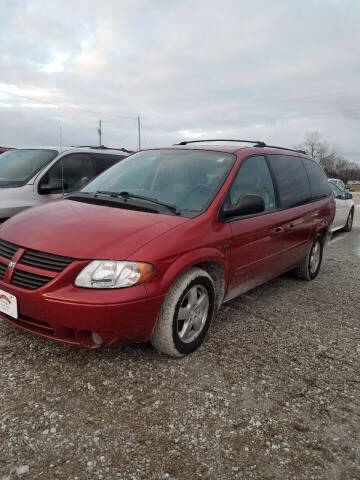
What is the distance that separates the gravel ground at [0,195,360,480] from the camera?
1.94 meters

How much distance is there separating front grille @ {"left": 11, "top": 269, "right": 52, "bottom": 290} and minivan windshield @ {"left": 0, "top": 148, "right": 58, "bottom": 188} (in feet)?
9.32

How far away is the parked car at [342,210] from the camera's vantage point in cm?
935

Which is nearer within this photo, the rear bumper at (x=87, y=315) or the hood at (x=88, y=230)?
the rear bumper at (x=87, y=315)

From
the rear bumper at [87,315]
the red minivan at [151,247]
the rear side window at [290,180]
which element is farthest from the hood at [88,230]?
the rear side window at [290,180]

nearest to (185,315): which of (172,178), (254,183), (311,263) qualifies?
(172,178)

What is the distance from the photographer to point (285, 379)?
2.73 m

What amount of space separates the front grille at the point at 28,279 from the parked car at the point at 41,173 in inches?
97.7

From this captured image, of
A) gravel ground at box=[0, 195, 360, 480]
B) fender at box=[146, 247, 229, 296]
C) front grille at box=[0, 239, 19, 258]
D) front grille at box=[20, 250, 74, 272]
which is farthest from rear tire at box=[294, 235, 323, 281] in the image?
front grille at box=[0, 239, 19, 258]

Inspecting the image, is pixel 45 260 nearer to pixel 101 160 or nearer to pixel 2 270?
pixel 2 270

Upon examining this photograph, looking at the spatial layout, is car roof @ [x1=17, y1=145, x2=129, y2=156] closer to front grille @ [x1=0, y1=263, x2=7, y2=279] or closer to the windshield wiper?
the windshield wiper

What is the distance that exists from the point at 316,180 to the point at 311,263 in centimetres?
116

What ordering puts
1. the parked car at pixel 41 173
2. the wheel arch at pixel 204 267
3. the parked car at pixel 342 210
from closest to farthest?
the wheel arch at pixel 204 267
the parked car at pixel 41 173
the parked car at pixel 342 210

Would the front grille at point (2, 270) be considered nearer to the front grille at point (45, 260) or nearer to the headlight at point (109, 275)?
the front grille at point (45, 260)

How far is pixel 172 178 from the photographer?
11.5 ft
